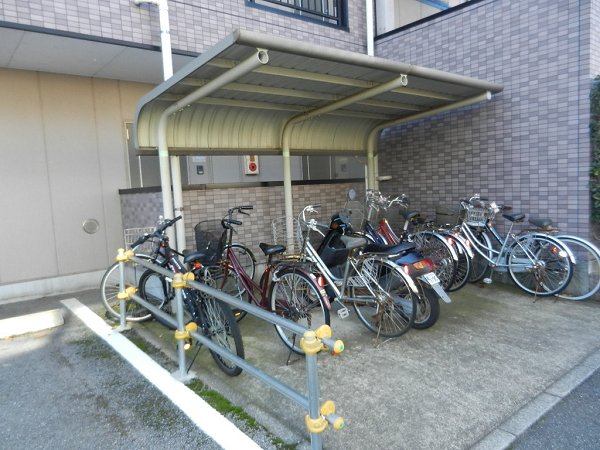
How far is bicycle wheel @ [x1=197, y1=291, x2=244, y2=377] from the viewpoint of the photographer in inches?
128

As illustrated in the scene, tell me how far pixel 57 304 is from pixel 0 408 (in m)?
2.77

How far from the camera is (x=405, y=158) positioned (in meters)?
7.05

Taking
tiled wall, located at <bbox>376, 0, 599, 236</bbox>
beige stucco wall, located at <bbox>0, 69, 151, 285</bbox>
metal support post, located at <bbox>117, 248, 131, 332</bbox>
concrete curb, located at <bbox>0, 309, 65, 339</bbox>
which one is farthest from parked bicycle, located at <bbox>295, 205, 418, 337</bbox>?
beige stucco wall, located at <bbox>0, 69, 151, 285</bbox>

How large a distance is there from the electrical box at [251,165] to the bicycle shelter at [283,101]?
239 cm

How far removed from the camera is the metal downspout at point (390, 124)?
18.3ft

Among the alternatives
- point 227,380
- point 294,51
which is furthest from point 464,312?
point 294,51

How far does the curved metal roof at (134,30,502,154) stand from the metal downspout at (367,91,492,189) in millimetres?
19

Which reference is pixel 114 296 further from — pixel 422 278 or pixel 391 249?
pixel 422 278

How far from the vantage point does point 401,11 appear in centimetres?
846

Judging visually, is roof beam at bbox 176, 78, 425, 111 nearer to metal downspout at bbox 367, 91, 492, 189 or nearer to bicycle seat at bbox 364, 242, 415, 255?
metal downspout at bbox 367, 91, 492, 189

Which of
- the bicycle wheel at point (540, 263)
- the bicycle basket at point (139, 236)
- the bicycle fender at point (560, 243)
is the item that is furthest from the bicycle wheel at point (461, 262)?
the bicycle basket at point (139, 236)

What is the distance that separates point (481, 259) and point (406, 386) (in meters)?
3.21

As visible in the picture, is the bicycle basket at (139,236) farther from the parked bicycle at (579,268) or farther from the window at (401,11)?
the window at (401,11)

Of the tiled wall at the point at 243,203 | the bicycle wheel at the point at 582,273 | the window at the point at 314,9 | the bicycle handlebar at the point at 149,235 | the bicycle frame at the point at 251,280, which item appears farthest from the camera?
the window at the point at 314,9
